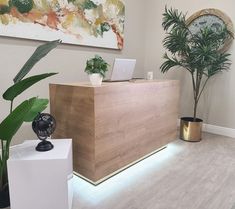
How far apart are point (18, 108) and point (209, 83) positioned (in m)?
3.07

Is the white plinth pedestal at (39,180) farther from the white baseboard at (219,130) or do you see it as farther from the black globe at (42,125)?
the white baseboard at (219,130)

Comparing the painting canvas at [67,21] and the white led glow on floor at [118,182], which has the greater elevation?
the painting canvas at [67,21]

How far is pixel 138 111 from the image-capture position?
225cm

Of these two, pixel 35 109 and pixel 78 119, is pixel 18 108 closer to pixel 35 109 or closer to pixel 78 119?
pixel 35 109

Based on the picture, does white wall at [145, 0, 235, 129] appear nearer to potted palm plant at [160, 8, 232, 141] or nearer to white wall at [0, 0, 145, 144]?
white wall at [0, 0, 145, 144]

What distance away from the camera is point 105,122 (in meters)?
1.87

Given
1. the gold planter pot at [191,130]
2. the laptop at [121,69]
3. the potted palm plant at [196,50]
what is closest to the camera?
the laptop at [121,69]

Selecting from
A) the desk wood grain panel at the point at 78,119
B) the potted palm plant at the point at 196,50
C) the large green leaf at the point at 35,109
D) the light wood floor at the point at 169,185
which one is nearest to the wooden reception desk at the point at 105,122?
the desk wood grain panel at the point at 78,119

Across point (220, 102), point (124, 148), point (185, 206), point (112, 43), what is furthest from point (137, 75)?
point (185, 206)

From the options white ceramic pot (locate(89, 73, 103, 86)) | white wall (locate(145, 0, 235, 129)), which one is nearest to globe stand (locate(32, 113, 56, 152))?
white ceramic pot (locate(89, 73, 103, 86))

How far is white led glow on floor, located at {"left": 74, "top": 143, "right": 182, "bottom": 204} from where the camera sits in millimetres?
1817

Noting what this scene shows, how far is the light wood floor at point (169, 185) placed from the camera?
1.72 metres

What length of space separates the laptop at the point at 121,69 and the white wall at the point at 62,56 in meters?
0.93

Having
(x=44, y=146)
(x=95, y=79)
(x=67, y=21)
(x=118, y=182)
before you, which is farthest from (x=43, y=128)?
(x=67, y=21)
